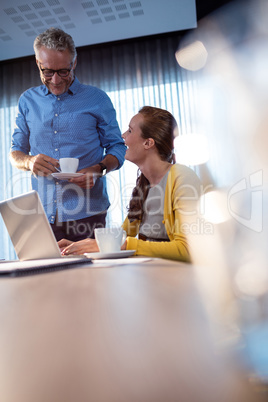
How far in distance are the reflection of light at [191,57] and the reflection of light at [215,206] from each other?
2881mm

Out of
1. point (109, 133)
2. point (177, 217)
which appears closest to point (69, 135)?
point (109, 133)

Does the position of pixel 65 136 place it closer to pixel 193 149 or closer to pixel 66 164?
pixel 66 164

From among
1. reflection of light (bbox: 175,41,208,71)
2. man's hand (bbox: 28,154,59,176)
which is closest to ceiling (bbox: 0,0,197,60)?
reflection of light (bbox: 175,41,208,71)

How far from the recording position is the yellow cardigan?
1.06m

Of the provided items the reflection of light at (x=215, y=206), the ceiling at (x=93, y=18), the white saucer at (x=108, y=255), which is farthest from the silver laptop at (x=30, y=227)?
the ceiling at (x=93, y=18)

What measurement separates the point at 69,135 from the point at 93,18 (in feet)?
6.74

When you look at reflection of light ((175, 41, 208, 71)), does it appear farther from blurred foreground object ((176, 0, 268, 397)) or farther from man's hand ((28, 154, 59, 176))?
man's hand ((28, 154, 59, 176))

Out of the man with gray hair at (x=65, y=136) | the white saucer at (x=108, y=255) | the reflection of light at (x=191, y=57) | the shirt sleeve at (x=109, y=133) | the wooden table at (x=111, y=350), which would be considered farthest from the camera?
the reflection of light at (x=191, y=57)

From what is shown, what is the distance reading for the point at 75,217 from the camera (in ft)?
5.82

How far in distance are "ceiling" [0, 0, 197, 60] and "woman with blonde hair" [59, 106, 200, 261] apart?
6.72 ft

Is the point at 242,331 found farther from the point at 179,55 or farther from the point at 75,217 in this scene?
the point at 179,55

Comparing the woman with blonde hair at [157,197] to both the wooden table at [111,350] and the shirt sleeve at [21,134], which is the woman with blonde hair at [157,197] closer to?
the shirt sleeve at [21,134]

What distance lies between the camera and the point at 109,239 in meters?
1.02

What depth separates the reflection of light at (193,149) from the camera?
12.3ft
